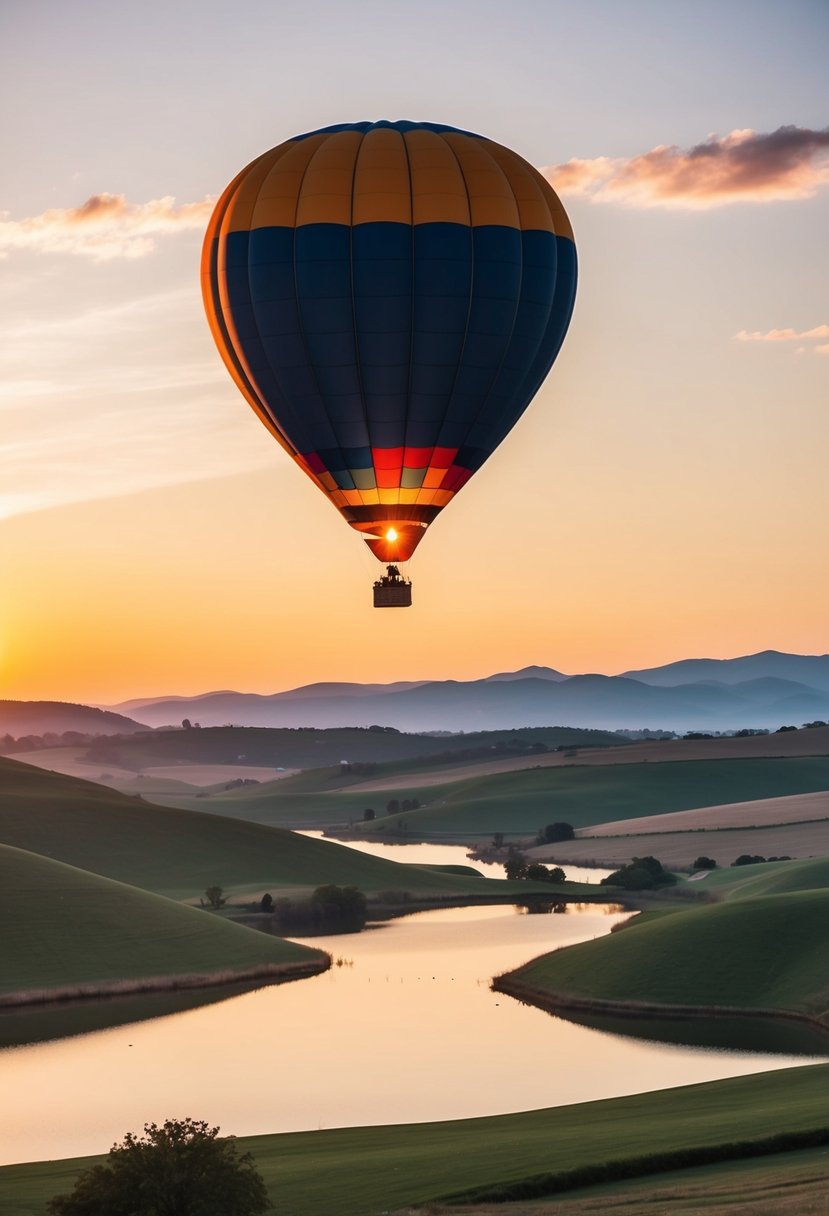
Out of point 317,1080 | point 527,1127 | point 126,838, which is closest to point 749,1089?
point 527,1127

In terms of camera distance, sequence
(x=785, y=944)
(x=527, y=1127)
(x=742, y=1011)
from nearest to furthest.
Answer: (x=527, y=1127) → (x=742, y=1011) → (x=785, y=944)

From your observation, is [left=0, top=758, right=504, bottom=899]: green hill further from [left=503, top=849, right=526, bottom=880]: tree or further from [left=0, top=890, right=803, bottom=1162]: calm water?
[left=0, top=890, right=803, bottom=1162]: calm water

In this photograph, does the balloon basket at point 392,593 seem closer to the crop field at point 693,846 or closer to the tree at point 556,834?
the crop field at point 693,846

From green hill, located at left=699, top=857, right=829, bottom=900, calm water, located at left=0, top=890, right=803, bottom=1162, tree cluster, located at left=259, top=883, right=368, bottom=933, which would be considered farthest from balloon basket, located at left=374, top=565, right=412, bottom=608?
tree cluster, located at left=259, top=883, right=368, bottom=933

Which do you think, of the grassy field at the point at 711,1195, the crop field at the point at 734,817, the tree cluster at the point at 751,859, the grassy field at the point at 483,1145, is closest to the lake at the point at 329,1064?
the grassy field at the point at 483,1145

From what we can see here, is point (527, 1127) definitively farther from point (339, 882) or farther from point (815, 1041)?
point (339, 882)

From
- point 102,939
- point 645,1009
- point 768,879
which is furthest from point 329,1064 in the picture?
point 768,879

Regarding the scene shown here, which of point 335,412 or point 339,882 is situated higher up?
point 335,412
